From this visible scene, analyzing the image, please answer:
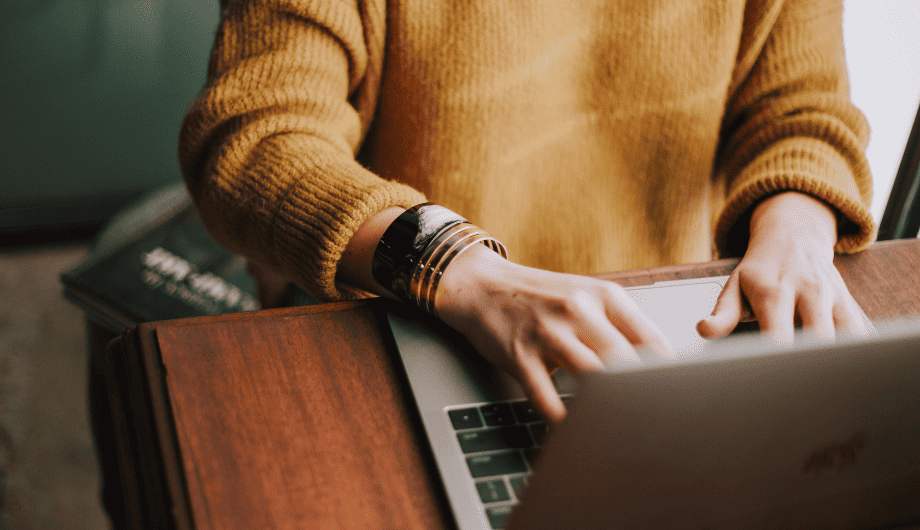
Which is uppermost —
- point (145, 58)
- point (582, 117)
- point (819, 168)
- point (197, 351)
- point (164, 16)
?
point (819, 168)

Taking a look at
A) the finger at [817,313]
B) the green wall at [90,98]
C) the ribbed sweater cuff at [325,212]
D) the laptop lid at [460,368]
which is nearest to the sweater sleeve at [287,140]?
the ribbed sweater cuff at [325,212]

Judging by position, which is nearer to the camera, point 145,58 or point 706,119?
point 706,119

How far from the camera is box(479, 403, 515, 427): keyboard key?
0.38 m

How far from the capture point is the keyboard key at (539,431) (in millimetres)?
377

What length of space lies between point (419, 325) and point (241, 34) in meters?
0.36

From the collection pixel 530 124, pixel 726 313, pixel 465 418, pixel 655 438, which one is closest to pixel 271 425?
pixel 465 418

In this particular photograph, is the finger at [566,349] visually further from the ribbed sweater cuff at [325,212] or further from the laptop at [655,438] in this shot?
the ribbed sweater cuff at [325,212]

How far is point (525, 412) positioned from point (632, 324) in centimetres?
9

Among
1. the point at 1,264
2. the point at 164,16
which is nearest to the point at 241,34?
the point at 164,16

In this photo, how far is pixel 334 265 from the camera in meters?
0.50

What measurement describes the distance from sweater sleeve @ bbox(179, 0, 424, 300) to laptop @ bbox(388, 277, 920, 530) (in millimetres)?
154

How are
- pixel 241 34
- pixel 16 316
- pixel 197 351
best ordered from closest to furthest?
1. pixel 197 351
2. pixel 241 34
3. pixel 16 316

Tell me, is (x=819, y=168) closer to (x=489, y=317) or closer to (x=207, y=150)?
(x=489, y=317)

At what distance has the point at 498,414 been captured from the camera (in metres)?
0.39
